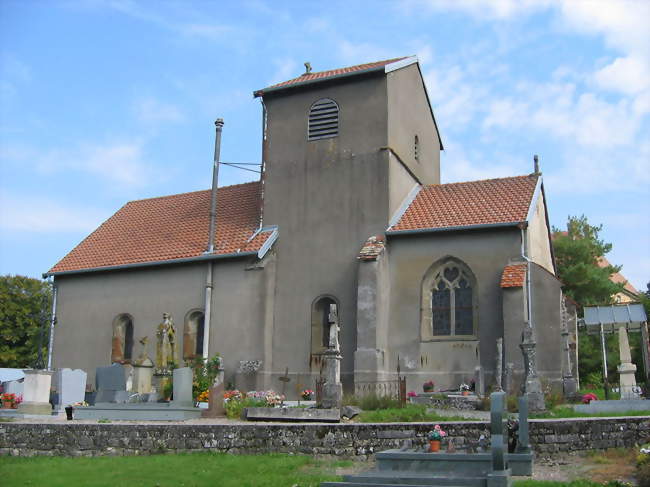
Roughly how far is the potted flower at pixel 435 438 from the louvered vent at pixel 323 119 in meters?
14.5

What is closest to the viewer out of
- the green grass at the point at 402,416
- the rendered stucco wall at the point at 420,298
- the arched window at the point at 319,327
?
the green grass at the point at 402,416

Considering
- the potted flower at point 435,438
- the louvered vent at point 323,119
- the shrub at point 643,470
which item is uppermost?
the louvered vent at point 323,119

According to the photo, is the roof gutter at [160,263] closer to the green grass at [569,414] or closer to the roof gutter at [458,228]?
the roof gutter at [458,228]

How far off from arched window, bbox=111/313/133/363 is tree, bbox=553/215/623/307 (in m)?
21.7

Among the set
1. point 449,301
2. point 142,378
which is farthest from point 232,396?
point 449,301

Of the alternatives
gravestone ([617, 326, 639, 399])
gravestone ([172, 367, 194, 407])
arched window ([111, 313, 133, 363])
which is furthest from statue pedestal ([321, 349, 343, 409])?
arched window ([111, 313, 133, 363])

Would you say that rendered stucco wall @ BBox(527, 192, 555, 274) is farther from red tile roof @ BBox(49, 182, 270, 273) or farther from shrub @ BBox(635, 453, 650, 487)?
shrub @ BBox(635, 453, 650, 487)

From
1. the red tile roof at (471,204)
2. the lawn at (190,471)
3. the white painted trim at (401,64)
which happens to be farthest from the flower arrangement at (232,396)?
the white painted trim at (401,64)

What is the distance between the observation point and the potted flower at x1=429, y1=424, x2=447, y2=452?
12789 millimetres

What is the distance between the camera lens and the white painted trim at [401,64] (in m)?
25.1

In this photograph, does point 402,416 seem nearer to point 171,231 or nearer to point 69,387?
point 69,387

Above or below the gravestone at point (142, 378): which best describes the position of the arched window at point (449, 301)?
above

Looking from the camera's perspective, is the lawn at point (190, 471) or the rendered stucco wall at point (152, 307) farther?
the rendered stucco wall at point (152, 307)

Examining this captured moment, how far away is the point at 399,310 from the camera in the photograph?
23359mm
